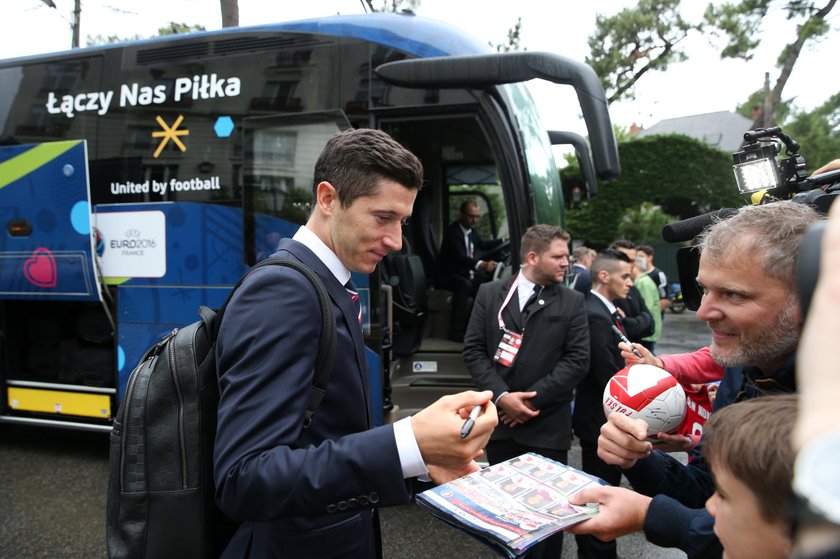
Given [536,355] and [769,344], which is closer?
[769,344]

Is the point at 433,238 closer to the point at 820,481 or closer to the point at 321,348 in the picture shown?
the point at 321,348

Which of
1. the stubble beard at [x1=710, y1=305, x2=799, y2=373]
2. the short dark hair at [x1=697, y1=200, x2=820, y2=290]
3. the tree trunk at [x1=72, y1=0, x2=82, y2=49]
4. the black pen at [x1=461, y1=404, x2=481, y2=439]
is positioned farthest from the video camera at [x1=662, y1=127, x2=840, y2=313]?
the tree trunk at [x1=72, y1=0, x2=82, y2=49]

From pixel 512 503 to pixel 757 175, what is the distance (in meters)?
1.38

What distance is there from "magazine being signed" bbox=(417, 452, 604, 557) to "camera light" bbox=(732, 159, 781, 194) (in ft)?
3.72

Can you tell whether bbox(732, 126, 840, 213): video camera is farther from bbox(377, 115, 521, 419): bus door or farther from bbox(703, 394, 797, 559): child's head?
bbox(377, 115, 521, 419): bus door

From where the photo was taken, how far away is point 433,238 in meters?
6.64

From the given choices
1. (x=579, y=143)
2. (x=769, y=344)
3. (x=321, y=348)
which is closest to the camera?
(x=321, y=348)

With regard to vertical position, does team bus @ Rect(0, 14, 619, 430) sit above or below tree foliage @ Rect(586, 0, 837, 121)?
below

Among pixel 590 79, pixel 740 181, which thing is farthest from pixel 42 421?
pixel 740 181

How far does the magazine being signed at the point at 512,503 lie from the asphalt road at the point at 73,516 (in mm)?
2370

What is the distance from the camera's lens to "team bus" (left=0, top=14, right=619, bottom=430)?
4180 millimetres

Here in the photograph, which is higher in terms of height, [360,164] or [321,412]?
[360,164]

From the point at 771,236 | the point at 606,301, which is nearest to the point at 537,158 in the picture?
the point at 606,301

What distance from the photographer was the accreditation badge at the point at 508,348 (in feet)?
11.3
